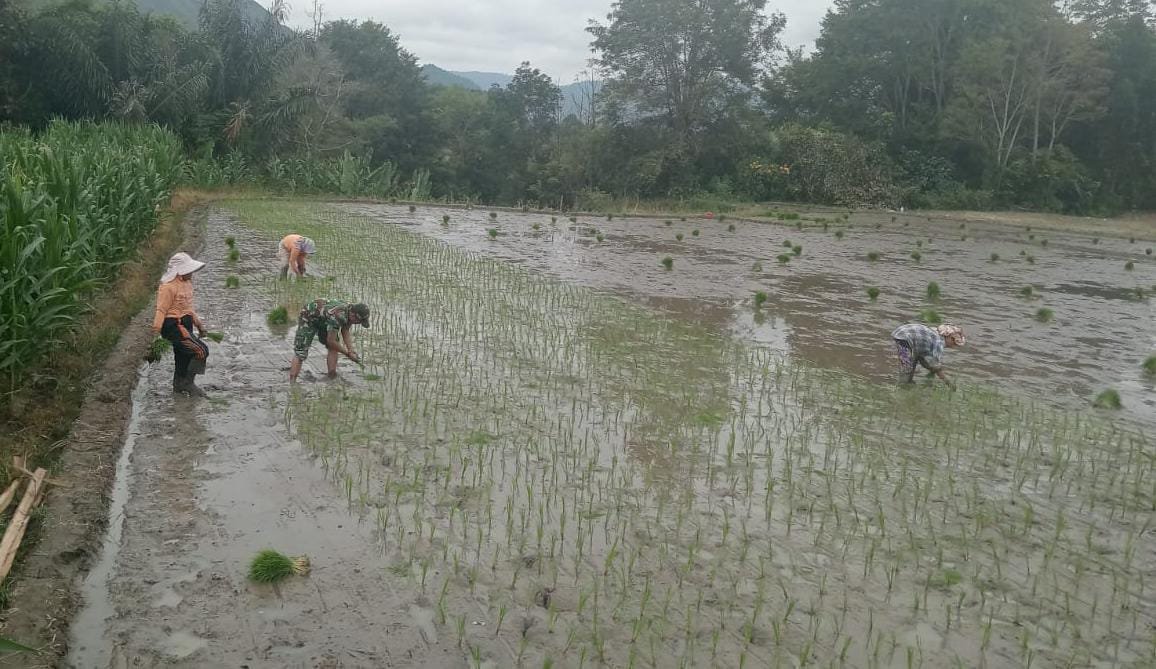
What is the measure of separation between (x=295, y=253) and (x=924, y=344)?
7.44 meters

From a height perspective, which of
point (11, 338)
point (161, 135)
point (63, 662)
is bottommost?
point (63, 662)

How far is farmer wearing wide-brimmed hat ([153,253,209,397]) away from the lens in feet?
20.3

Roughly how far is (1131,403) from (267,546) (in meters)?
7.24

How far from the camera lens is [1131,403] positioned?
745 cm

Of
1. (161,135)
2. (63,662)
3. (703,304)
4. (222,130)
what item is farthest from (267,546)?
(222,130)

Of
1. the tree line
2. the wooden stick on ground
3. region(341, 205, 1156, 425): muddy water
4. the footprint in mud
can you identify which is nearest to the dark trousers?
the wooden stick on ground

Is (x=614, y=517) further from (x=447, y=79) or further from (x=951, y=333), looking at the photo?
(x=447, y=79)

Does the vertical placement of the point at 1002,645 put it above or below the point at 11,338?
below

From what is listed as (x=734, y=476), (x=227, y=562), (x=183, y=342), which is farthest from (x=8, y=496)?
(x=734, y=476)

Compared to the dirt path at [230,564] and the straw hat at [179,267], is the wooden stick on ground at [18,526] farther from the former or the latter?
the straw hat at [179,267]

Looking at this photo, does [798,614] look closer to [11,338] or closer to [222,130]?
[11,338]

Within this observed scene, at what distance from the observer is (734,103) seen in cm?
3209

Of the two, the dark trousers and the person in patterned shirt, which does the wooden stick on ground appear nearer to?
the dark trousers

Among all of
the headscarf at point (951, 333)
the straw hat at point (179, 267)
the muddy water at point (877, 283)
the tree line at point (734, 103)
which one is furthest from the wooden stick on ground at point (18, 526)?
the tree line at point (734, 103)
